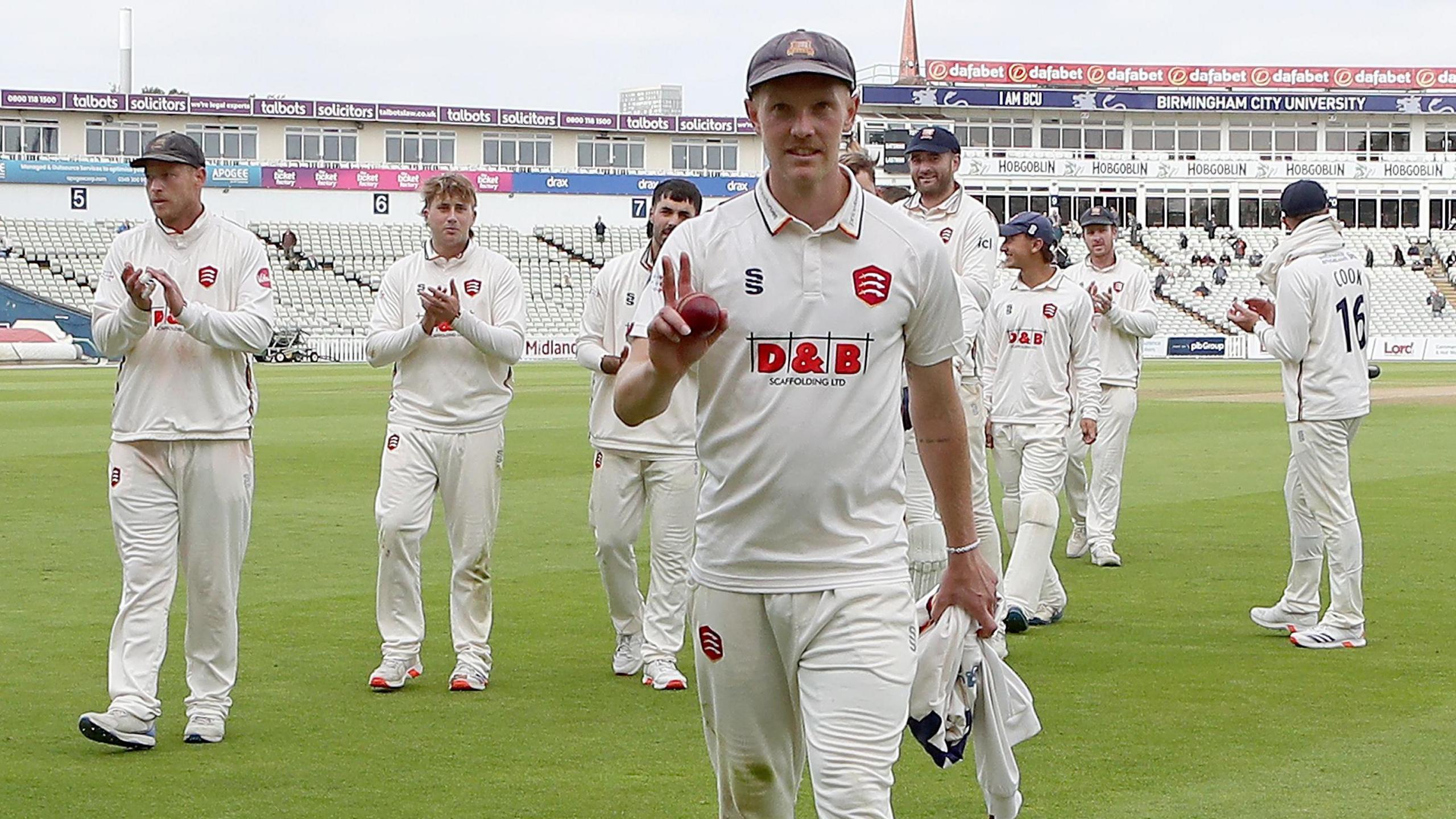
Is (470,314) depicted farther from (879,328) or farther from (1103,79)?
(1103,79)

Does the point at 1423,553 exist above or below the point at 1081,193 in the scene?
below

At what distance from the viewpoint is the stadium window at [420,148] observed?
82125 millimetres

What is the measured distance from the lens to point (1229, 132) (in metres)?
88.8

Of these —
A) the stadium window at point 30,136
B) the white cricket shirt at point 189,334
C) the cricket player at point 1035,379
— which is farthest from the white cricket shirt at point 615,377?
the stadium window at point 30,136

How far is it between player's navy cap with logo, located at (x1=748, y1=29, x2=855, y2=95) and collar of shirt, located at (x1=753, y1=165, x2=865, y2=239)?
0.81ft

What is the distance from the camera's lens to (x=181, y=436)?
285 inches

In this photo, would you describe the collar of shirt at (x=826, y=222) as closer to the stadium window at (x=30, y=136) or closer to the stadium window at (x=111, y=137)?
the stadium window at (x=111, y=137)

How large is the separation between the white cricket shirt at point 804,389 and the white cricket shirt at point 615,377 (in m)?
4.06

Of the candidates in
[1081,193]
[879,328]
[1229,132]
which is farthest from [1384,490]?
[1229,132]

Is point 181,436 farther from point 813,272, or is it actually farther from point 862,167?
point 813,272

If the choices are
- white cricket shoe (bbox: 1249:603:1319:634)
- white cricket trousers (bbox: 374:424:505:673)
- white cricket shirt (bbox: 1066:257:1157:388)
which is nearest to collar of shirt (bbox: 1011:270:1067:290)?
white cricket shoe (bbox: 1249:603:1319:634)

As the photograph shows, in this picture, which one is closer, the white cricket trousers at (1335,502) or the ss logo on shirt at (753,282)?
the ss logo on shirt at (753,282)

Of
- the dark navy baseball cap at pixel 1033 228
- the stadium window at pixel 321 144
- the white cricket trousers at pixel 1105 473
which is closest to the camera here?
the dark navy baseball cap at pixel 1033 228

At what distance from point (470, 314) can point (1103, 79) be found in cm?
8598
